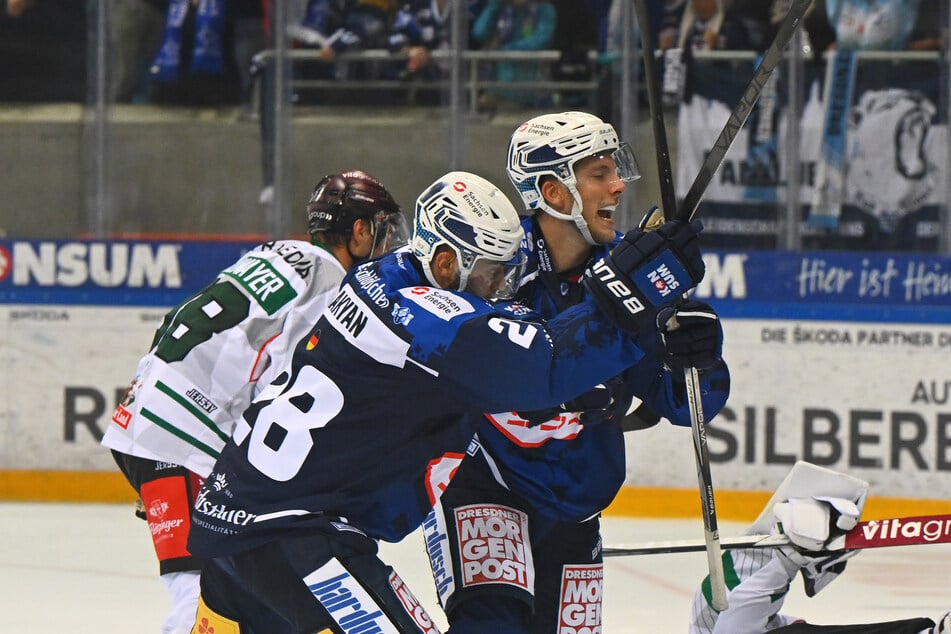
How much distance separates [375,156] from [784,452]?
1996 mm

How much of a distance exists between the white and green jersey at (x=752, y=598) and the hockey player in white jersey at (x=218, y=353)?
3.39 ft

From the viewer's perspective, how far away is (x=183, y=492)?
328 centimetres

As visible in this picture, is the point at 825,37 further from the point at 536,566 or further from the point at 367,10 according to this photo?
the point at 536,566

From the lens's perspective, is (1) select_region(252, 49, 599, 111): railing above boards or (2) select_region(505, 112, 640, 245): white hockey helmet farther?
(1) select_region(252, 49, 599, 111): railing above boards

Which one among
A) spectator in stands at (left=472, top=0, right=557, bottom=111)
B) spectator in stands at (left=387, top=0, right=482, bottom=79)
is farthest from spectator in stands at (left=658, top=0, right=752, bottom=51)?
spectator in stands at (left=387, top=0, right=482, bottom=79)

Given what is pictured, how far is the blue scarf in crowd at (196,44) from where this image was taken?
21.9 ft

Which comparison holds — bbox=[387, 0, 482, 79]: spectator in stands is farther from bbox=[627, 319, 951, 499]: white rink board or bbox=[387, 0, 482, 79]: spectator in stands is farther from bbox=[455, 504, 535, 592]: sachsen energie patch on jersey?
bbox=[455, 504, 535, 592]: sachsen energie patch on jersey

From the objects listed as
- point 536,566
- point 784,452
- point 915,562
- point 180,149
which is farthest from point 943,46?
point 536,566

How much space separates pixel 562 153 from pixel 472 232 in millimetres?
537

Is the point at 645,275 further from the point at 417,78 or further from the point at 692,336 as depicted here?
the point at 417,78

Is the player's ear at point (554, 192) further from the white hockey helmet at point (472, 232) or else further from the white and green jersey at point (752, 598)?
the white and green jersey at point (752, 598)

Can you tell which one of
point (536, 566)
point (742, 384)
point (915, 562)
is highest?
point (536, 566)

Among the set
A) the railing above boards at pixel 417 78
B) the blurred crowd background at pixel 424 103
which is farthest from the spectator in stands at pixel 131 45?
the railing above boards at pixel 417 78

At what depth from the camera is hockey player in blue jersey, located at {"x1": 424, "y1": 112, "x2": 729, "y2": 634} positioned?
2.86 meters
